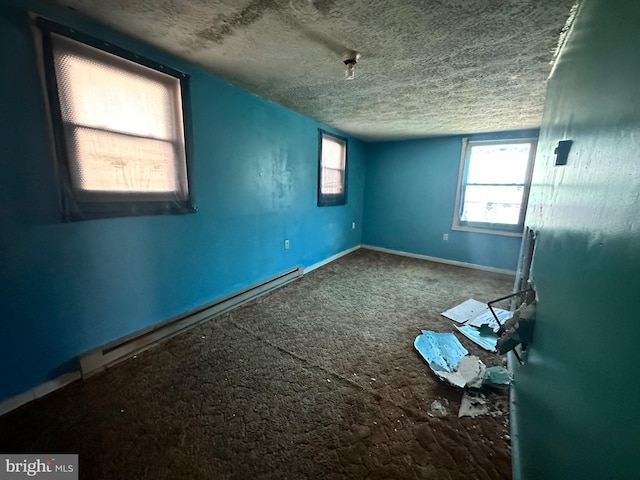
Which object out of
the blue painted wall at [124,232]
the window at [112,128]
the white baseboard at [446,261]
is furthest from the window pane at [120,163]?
the white baseboard at [446,261]

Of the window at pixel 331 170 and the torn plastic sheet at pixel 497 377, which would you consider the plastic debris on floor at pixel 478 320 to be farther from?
the window at pixel 331 170

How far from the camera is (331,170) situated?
3951 mm

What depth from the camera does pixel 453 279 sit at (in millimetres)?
3498

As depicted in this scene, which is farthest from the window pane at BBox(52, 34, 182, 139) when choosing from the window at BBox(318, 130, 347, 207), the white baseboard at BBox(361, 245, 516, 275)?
the white baseboard at BBox(361, 245, 516, 275)

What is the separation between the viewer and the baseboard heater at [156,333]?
1.61 metres

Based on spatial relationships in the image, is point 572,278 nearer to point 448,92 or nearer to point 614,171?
point 614,171

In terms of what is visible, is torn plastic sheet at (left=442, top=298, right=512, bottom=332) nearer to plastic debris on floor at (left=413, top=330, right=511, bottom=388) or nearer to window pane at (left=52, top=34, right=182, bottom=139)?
plastic debris on floor at (left=413, top=330, right=511, bottom=388)

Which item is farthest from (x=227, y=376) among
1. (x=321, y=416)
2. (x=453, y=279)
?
(x=453, y=279)

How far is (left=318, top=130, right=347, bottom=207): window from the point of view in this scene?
366cm

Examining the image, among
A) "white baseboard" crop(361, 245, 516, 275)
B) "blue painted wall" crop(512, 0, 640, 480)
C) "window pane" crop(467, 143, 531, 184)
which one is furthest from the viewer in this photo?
"white baseboard" crop(361, 245, 516, 275)

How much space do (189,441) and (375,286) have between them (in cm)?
243

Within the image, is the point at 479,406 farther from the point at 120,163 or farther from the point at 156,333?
the point at 120,163

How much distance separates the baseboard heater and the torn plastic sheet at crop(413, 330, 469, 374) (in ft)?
5.69

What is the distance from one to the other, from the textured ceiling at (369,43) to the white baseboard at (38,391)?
2.13m
